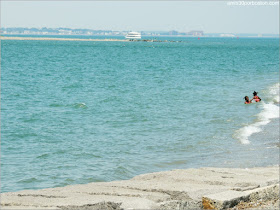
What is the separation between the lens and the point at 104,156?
1508cm

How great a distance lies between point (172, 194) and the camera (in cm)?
755

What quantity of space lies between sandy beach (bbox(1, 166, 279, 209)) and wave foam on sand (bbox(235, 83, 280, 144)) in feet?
27.5

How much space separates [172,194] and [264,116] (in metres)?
16.2

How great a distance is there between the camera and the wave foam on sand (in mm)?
18027

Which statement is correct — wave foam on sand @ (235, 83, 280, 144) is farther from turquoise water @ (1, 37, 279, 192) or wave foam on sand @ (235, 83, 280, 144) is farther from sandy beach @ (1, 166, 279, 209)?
sandy beach @ (1, 166, 279, 209)

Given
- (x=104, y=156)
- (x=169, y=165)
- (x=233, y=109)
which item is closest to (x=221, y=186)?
(x=169, y=165)

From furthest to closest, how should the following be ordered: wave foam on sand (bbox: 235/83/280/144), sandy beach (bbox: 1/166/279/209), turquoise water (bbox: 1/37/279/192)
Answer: wave foam on sand (bbox: 235/83/280/144), turquoise water (bbox: 1/37/279/192), sandy beach (bbox: 1/166/279/209)

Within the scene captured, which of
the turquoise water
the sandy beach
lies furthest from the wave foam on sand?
the sandy beach

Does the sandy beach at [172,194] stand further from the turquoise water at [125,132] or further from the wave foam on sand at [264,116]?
the wave foam on sand at [264,116]

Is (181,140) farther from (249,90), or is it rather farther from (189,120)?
(249,90)

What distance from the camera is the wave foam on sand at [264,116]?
1803cm

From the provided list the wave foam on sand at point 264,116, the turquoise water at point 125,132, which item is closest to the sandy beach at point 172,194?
the turquoise water at point 125,132

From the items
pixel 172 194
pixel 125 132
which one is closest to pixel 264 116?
pixel 125 132

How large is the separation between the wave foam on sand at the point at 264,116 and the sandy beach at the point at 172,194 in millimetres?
8371
